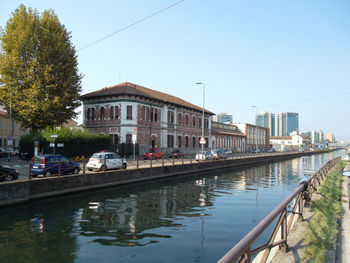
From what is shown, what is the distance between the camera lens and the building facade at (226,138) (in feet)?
231

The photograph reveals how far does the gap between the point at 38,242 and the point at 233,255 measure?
8.06 metres

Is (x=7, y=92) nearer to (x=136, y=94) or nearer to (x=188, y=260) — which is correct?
(x=136, y=94)

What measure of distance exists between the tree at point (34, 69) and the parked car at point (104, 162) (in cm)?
1546

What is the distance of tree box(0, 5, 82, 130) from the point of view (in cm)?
3400

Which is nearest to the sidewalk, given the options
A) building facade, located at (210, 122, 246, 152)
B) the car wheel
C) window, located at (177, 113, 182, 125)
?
the car wheel

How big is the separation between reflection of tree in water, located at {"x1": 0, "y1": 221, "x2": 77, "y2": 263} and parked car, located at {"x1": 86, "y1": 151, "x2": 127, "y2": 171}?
11155 millimetres

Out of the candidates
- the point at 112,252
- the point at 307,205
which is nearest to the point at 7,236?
the point at 112,252

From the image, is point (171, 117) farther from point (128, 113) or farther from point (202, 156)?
point (202, 156)

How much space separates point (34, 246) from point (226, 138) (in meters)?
70.9

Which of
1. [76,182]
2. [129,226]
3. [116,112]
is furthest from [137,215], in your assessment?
[116,112]

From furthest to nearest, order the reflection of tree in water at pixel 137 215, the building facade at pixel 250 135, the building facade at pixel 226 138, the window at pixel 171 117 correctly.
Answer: the building facade at pixel 250 135, the building facade at pixel 226 138, the window at pixel 171 117, the reflection of tree in water at pixel 137 215

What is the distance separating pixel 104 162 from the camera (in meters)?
21.0

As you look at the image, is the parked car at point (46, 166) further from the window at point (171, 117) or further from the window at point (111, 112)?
the window at point (171, 117)

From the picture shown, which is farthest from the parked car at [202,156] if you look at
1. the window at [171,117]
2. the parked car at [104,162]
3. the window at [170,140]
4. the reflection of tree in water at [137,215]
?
the reflection of tree in water at [137,215]
